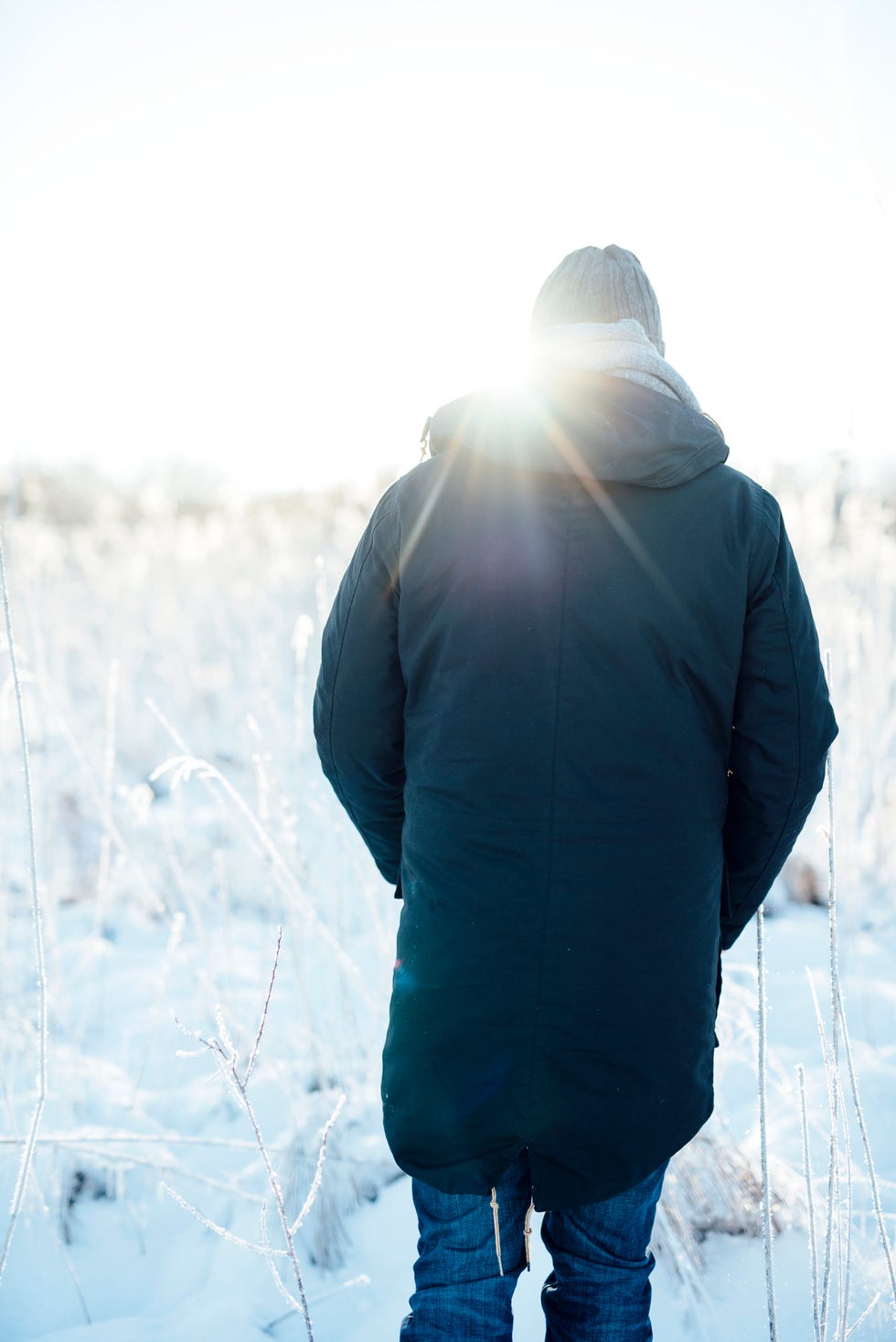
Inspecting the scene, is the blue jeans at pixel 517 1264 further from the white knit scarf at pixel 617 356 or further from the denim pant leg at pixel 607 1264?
the white knit scarf at pixel 617 356

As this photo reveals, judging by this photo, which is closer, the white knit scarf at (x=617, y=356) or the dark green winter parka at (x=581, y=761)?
the dark green winter parka at (x=581, y=761)

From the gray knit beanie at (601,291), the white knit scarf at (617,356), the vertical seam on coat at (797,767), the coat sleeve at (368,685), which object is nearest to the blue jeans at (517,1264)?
the vertical seam on coat at (797,767)

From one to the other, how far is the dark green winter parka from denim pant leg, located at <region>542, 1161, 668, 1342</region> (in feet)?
0.31

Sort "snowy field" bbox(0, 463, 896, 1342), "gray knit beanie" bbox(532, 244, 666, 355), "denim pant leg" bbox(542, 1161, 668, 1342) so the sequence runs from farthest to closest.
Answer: "snowy field" bbox(0, 463, 896, 1342) < "gray knit beanie" bbox(532, 244, 666, 355) < "denim pant leg" bbox(542, 1161, 668, 1342)

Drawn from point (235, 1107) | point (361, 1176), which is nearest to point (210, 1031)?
point (235, 1107)

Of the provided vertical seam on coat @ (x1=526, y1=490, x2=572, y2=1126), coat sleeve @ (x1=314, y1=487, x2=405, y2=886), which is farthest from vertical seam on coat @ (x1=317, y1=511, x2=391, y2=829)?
vertical seam on coat @ (x1=526, y1=490, x2=572, y2=1126)

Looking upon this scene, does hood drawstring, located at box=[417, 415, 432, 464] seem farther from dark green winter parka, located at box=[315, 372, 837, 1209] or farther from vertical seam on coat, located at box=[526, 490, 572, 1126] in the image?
vertical seam on coat, located at box=[526, 490, 572, 1126]

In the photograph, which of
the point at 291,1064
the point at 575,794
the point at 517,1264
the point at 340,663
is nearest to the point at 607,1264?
the point at 517,1264

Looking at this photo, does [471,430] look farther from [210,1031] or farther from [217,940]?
[217,940]

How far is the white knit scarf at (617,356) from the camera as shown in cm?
109

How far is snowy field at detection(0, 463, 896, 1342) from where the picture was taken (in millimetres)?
1562

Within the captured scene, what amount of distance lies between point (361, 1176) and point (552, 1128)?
111 centimetres

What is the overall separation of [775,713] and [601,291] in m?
0.69

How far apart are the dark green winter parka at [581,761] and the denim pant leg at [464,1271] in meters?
0.07
